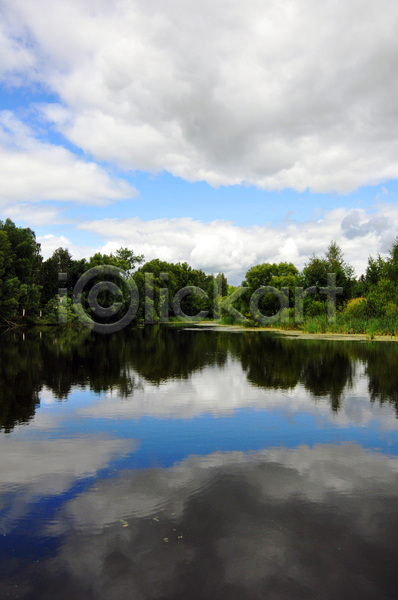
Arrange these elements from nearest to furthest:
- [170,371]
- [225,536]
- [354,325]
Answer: [225,536]
[170,371]
[354,325]

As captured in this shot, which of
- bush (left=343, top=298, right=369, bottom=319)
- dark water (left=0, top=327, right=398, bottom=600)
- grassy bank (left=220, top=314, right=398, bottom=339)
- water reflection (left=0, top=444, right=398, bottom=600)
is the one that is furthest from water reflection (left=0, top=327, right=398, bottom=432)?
bush (left=343, top=298, right=369, bottom=319)

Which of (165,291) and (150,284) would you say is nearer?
(150,284)

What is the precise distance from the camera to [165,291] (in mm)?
93438

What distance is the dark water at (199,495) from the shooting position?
12.9 feet

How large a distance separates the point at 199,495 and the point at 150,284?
80980mm

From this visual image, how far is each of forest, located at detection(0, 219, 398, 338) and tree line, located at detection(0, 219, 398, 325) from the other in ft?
0.29

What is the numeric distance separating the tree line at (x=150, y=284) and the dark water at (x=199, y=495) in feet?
109

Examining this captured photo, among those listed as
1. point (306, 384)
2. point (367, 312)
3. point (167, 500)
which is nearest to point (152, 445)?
point (167, 500)

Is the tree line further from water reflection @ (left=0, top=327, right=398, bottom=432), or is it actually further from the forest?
water reflection @ (left=0, top=327, right=398, bottom=432)

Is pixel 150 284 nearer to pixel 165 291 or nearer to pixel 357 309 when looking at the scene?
pixel 165 291

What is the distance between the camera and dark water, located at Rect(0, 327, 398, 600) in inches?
155

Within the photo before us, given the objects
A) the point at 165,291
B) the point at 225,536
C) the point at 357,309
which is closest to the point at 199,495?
the point at 225,536

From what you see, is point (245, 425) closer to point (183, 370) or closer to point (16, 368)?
point (183, 370)

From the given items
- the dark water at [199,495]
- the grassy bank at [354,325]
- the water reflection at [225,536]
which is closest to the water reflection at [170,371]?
the dark water at [199,495]
